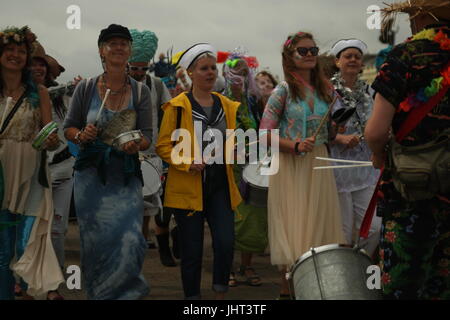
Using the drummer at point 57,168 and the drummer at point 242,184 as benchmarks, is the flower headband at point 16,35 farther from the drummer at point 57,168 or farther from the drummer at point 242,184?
the drummer at point 242,184

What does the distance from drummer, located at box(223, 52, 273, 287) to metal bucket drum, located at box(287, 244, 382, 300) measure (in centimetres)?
230

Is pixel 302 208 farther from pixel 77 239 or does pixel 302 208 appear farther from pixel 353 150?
pixel 77 239

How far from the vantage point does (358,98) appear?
7.34m

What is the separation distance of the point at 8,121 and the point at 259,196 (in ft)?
7.58

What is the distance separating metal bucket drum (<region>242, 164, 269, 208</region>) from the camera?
23.7 ft

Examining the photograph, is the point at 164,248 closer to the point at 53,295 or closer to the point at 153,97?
the point at 153,97

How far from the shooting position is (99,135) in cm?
624

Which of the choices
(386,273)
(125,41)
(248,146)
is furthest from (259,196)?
(386,273)

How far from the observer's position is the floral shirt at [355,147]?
6965 millimetres

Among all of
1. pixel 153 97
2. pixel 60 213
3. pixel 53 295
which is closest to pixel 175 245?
pixel 153 97

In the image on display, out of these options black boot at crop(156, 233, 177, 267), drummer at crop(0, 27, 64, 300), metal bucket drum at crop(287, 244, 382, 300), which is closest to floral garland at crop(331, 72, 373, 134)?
metal bucket drum at crop(287, 244, 382, 300)

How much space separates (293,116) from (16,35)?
2.21 metres

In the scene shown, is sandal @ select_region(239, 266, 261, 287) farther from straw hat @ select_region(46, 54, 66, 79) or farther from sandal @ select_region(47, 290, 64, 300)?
straw hat @ select_region(46, 54, 66, 79)
